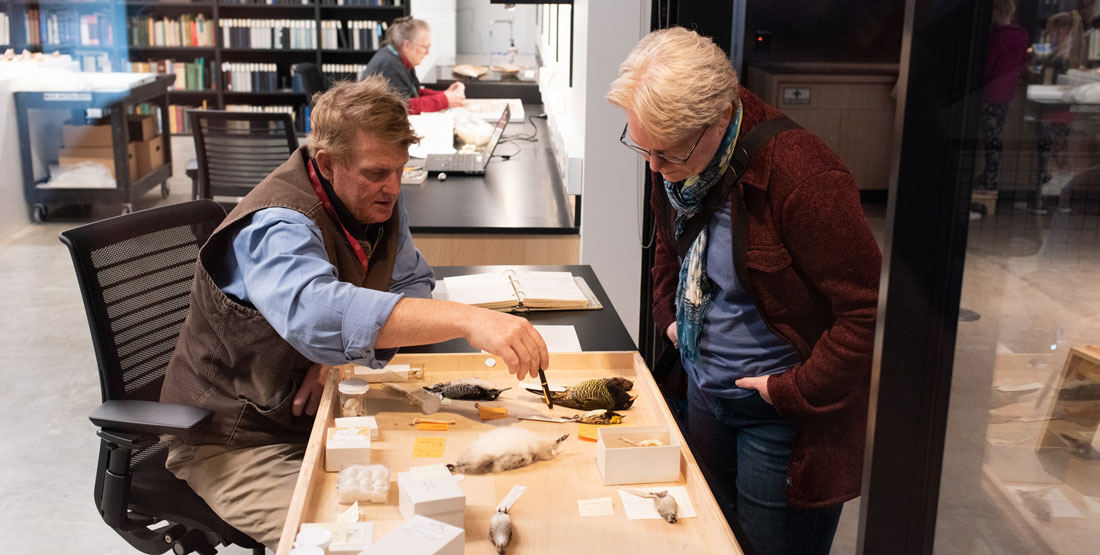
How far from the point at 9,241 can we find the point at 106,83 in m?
1.23

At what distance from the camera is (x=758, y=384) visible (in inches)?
65.1

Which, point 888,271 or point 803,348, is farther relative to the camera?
point 803,348

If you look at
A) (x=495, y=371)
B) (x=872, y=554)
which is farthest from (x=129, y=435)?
(x=872, y=554)

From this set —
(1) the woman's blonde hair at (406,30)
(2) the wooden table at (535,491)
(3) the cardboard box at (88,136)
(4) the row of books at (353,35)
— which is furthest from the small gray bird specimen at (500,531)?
(4) the row of books at (353,35)

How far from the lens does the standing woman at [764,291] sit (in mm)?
1512

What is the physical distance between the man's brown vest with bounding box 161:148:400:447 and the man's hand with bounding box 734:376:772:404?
2.53ft

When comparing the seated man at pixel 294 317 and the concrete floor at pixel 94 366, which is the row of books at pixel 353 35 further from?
the seated man at pixel 294 317

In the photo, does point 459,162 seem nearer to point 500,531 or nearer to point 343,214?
point 343,214

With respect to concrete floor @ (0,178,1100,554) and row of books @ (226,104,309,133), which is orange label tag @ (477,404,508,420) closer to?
concrete floor @ (0,178,1100,554)

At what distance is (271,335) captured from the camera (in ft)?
5.42

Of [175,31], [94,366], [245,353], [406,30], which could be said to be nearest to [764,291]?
[245,353]

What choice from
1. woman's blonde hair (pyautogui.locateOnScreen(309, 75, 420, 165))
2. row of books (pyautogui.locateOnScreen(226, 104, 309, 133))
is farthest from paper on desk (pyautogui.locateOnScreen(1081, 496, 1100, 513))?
row of books (pyautogui.locateOnScreen(226, 104, 309, 133))

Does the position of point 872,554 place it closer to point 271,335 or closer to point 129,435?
point 271,335

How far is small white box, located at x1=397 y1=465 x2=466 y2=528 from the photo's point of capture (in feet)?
4.16
